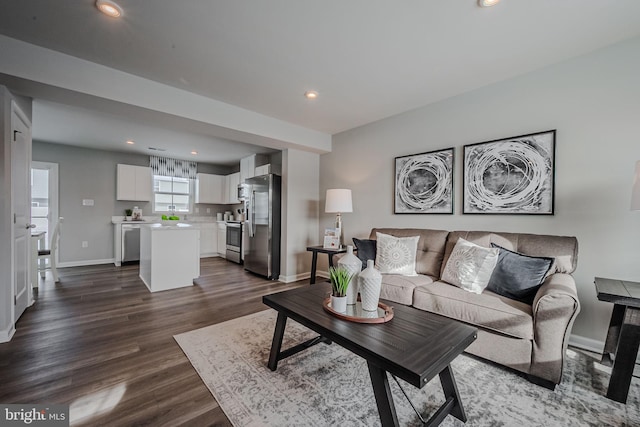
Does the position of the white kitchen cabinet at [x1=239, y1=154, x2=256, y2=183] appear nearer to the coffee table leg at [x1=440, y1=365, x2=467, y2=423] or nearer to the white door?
the white door

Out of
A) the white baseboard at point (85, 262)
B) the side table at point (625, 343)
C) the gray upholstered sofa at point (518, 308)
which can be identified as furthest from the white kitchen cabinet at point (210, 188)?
the side table at point (625, 343)

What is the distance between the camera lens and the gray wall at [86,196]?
16.5ft

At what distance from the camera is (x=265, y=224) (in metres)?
4.35

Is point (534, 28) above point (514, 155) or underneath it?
above

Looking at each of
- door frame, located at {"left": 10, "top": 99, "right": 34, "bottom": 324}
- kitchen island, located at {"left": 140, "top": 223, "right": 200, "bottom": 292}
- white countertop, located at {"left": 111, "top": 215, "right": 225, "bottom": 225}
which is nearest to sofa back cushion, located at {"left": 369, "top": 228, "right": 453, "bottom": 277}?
kitchen island, located at {"left": 140, "top": 223, "right": 200, "bottom": 292}

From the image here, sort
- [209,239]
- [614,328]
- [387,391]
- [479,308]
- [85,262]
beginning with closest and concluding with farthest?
[387,391]
[614,328]
[479,308]
[85,262]
[209,239]

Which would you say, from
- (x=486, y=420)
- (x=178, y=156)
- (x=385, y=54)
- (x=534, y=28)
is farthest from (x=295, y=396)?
(x=178, y=156)

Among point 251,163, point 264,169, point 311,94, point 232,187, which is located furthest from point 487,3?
point 232,187

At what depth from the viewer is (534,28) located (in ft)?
6.12

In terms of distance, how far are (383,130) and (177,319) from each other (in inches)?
137

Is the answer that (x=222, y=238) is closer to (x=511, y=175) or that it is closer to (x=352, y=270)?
(x=352, y=270)

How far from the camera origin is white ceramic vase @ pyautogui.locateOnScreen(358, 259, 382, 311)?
5.22 ft

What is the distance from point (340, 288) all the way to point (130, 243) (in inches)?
220

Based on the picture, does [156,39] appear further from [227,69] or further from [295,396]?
[295,396]
